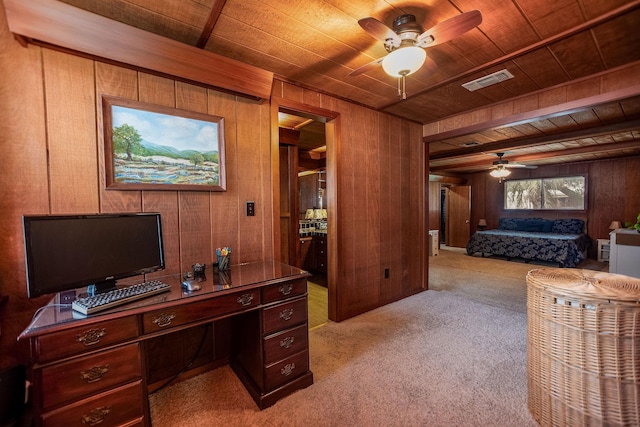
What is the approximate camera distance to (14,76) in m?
1.49

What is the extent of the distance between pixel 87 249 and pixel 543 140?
6.02 metres

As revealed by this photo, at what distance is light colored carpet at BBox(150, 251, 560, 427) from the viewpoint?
5.45 ft

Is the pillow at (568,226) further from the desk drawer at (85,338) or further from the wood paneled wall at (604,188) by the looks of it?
the desk drawer at (85,338)

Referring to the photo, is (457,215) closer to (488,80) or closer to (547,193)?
(547,193)

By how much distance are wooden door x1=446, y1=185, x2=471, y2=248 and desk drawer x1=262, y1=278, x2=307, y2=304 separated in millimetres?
8431

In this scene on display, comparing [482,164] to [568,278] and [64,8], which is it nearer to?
[568,278]

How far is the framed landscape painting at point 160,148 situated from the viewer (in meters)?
1.76

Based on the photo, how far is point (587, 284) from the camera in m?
1.48

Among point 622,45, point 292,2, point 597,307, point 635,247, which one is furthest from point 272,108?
point 635,247

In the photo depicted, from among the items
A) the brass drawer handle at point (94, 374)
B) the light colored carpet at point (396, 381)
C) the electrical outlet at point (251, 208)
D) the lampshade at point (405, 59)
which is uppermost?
the lampshade at point (405, 59)

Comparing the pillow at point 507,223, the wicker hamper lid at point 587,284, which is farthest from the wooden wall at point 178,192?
the pillow at point 507,223

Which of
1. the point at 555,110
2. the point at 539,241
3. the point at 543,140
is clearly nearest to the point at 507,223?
the point at 539,241

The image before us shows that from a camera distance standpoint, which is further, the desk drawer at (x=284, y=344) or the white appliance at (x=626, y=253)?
the white appliance at (x=626, y=253)

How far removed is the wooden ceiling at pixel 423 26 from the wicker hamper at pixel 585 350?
5.54ft
